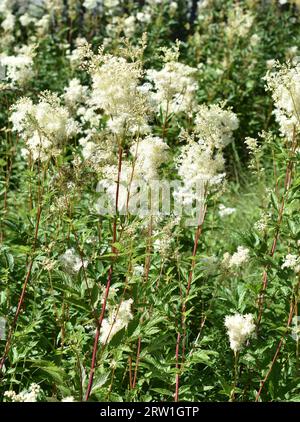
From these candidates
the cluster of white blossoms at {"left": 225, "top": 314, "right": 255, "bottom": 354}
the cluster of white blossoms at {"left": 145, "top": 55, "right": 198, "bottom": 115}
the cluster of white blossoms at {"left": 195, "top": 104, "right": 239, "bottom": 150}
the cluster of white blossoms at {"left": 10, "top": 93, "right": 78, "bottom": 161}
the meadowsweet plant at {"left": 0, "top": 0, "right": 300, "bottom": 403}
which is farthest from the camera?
the cluster of white blossoms at {"left": 145, "top": 55, "right": 198, "bottom": 115}

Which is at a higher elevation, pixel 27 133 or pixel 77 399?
pixel 27 133

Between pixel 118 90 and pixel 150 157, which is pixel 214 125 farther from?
pixel 118 90

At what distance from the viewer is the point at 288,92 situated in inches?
125

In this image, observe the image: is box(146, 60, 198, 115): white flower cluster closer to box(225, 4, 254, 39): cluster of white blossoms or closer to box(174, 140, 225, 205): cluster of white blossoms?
box(174, 140, 225, 205): cluster of white blossoms

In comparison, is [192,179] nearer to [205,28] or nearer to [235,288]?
[235,288]

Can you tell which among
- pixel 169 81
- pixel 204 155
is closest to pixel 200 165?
pixel 204 155

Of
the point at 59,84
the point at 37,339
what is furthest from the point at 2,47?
the point at 37,339

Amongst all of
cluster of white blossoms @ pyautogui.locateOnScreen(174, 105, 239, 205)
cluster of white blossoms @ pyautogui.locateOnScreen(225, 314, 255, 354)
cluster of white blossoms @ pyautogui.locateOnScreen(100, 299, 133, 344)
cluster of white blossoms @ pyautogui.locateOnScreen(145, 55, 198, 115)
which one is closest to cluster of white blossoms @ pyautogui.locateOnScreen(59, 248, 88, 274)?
cluster of white blossoms @ pyautogui.locateOnScreen(100, 299, 133, 344)

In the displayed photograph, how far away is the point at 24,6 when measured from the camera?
10430mm

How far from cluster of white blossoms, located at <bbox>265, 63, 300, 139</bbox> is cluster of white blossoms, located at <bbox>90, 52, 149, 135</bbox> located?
0.69m

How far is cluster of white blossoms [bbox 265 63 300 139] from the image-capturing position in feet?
10.1

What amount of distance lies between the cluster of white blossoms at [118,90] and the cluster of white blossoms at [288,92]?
69 cm

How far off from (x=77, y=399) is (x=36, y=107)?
1.23m

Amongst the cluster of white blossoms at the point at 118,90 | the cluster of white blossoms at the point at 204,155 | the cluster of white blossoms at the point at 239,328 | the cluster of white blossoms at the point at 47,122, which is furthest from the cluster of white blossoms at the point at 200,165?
the cluster of white blossoms at the point at 239,328
